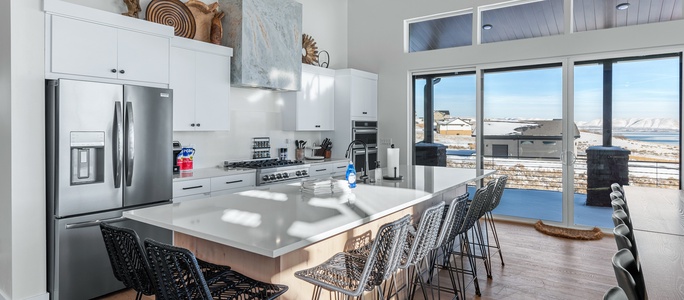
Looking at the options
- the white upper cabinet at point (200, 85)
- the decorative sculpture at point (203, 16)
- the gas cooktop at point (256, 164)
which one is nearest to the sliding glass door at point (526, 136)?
the gas cooktop at point (256, 164)

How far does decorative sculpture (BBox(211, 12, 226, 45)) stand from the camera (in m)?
4.58

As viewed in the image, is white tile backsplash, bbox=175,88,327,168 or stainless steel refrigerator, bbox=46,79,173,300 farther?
white tile backsplash, bbox=175,88,327,168

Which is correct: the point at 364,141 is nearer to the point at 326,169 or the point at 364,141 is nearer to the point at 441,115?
the point at 326,169

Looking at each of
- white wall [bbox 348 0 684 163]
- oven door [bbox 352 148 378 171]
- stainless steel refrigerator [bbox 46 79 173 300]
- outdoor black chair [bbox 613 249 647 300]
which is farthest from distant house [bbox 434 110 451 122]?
outdoor black chair [bbox 613 249 647 300]

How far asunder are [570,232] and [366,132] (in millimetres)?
3142

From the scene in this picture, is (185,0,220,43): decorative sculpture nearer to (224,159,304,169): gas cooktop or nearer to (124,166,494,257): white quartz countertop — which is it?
(224,159,304,169): gas cooktop

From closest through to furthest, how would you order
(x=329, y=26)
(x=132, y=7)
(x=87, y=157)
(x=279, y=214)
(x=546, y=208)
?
(x=279, y=214)
(x=87, y=157)
(x=132, y=7)
(x=546, y=208)
(x=329, y=26)

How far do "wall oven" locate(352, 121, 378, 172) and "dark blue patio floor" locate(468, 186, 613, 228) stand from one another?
2.05 m

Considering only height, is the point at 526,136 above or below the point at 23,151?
above

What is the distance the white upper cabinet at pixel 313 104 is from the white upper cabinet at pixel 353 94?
12 centimetres

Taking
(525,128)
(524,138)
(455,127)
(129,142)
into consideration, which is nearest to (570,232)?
(524,138)

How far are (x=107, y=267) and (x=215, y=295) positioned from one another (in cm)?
189

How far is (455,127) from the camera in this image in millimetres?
6211
